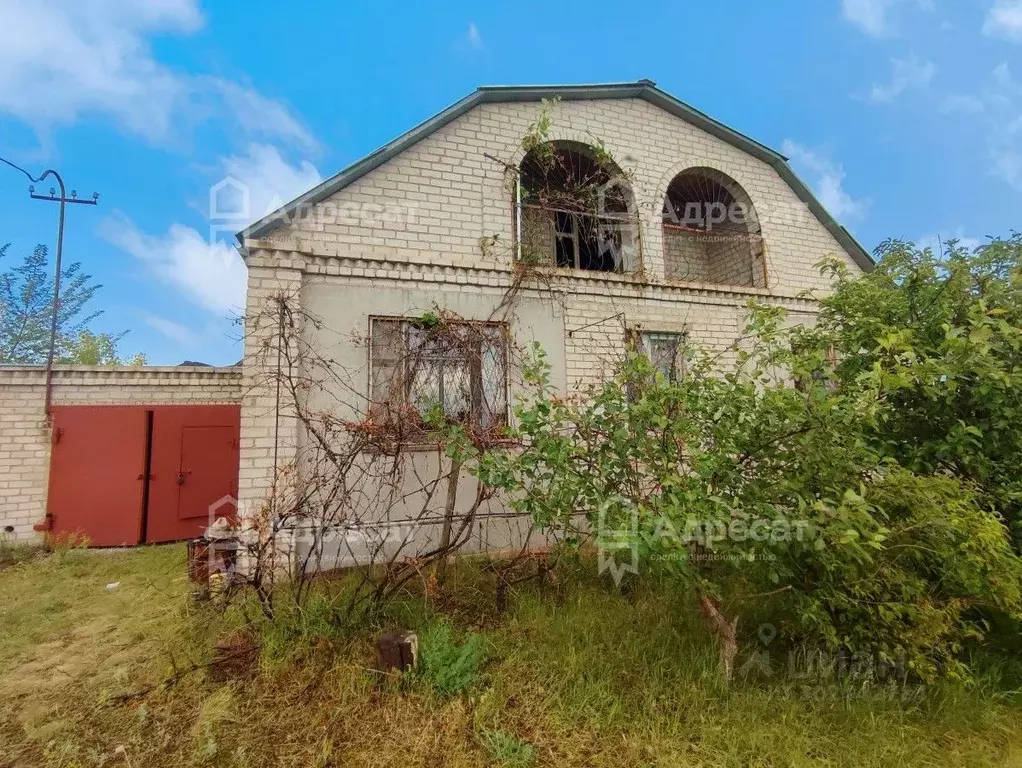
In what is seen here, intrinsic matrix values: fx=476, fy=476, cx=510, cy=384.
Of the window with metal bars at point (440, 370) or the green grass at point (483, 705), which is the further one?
the window with metal bars at point (440, 370)

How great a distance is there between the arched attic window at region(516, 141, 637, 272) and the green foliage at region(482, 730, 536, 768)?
5.03m

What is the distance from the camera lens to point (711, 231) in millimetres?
7656

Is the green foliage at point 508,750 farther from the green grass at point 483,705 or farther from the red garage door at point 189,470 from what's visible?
the red garage door at point 189,470

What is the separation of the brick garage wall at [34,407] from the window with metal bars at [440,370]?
164 inches

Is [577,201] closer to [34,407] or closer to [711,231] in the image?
[711,231]

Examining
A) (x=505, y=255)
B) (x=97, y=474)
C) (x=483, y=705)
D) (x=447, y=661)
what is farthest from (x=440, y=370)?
(x=97, y=474)

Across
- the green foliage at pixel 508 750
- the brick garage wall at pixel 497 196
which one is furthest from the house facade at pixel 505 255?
the green foliage at pixel 508 750

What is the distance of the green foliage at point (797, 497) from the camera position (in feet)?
8.34

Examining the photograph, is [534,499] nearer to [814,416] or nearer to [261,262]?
[814,416]

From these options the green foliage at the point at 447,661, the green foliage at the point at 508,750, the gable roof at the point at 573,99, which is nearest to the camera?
the green foliage at the point at 508,750

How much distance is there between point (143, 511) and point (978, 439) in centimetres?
922

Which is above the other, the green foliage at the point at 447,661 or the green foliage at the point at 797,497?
the green foliage at the point at 797,497

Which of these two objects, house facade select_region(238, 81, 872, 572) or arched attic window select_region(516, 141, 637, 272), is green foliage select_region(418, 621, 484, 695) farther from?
arched attic window select_region(516, 141, 637, 272)

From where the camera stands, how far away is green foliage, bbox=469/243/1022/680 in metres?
2.54
